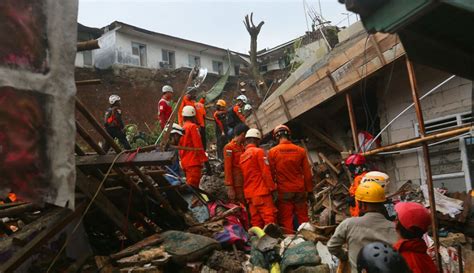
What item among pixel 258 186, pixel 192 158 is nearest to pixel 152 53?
pixel 192 158

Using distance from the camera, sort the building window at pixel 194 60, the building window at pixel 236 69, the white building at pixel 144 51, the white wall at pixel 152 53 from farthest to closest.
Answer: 1. the building window at pixel 236 69
2. the building window at pixel 194 60
3. the white wall at pixel 152 53
4. the white building at pixel 144 51

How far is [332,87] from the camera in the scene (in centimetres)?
817

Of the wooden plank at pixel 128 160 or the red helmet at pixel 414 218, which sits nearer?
the red helmet at pixel 414 218

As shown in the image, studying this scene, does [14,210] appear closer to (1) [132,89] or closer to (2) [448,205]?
(2) [448,205]

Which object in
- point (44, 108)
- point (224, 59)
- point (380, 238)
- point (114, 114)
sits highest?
point (224, 59)

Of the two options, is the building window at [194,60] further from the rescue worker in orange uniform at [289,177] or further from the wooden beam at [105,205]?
the wooden beam at [105,205]

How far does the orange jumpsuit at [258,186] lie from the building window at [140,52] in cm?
2541

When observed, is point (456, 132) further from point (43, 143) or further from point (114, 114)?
point (114, 114)

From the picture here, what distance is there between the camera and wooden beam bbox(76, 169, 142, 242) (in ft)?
15.4

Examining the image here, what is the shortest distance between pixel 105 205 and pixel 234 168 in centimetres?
278

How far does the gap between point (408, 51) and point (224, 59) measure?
35.1 m

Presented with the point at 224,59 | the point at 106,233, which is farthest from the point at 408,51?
the point at 224,59

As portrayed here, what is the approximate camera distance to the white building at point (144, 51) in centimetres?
2895

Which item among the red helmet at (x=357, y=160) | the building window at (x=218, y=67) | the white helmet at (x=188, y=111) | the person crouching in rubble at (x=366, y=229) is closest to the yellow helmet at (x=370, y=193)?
the person crouching in rubble at (x=366, y=229)
